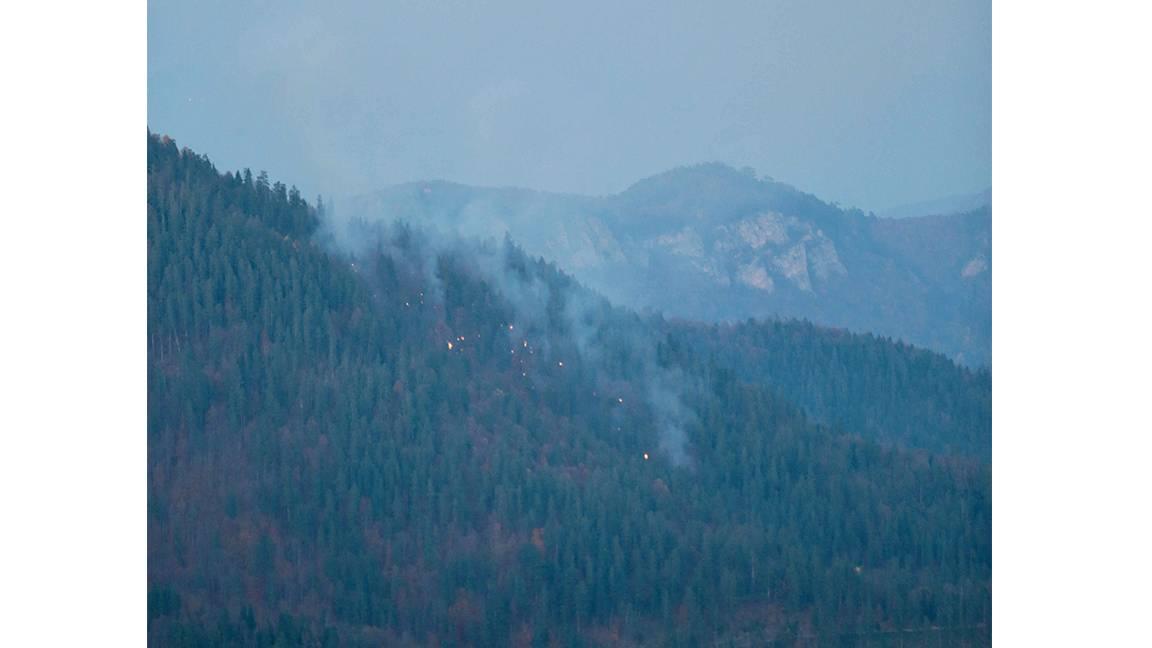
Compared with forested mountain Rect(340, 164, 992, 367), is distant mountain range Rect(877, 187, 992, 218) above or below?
above

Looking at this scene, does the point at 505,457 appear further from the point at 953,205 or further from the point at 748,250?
the point at 953,205

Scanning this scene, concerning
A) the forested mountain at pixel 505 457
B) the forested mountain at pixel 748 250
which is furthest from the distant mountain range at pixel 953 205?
the forested mountain at pixel 505 457

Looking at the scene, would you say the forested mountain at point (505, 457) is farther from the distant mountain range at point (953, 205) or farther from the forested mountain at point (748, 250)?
the distant mountain range at point (953, 205)

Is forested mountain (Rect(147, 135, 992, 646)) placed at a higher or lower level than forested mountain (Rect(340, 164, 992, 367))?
lower

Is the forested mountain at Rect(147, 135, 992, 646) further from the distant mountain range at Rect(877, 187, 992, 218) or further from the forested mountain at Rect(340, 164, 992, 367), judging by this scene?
the distant mountain range at Rect(877, 187, 992, 218)

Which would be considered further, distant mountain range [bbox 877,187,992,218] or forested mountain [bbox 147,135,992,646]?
distant mountain range [bbox 877,187,992,218]

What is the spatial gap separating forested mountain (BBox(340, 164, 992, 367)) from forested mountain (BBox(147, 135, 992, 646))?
0.09 metres

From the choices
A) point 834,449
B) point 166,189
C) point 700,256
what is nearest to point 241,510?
point 166,189

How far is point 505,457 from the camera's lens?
4859 mm

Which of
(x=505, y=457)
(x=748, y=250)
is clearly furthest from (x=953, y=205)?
(x=505, y=457)

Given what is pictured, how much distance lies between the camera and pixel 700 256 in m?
5.01

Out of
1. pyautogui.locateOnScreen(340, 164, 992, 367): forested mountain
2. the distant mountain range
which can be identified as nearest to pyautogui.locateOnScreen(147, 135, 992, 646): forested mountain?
pyautogui.locateOnScreen(340, 164, 992, 367): forested mountain

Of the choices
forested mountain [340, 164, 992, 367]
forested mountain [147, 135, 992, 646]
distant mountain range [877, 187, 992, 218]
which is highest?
distant mountain range [877, 187, 992, 218]

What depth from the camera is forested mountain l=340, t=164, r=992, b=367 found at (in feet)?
15.9
